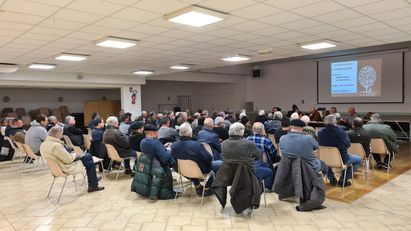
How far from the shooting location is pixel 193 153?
3988 mm

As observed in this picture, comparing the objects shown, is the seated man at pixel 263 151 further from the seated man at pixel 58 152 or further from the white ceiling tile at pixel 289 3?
the seated man at pixel 58 152

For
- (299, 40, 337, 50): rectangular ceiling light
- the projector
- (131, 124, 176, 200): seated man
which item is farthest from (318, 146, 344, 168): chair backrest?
the projector

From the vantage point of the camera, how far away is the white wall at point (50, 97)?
1295 cm

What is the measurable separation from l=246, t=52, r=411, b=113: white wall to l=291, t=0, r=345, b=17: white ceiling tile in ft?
27.9

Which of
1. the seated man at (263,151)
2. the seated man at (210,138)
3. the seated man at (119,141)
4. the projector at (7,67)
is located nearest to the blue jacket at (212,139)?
the seated man at (210,138)

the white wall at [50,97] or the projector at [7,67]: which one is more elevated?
the projector at [7,67]

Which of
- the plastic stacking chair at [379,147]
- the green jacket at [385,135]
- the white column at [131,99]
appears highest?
the white column at [131,99]

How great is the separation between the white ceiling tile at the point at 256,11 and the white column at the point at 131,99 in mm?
8662

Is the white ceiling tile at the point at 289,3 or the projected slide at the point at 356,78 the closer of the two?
the white ceiling tile at the point at 289,3

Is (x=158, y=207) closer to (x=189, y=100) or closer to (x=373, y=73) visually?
(x=373, y=73)

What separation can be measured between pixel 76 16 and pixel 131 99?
8.38 meters

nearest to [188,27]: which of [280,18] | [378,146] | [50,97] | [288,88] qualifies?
[280,18]

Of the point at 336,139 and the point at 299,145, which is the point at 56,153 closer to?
the point at 299,145

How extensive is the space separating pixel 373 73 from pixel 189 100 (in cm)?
1003
